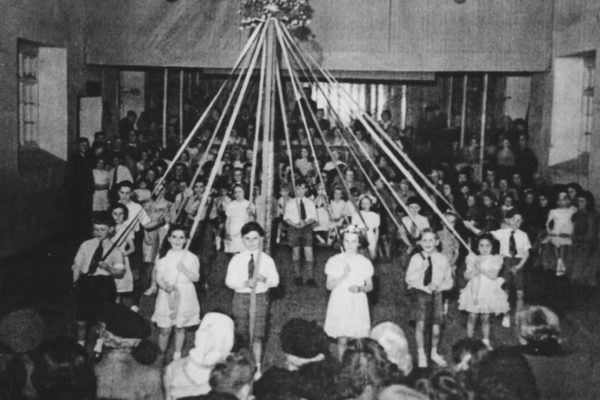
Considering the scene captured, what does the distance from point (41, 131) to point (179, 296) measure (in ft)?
20.5

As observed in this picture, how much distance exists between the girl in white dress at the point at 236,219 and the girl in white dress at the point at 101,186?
7.53ft

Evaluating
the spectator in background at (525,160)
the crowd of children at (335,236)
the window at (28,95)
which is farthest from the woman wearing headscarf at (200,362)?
the spectator in background at (525,160)

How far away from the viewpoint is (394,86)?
1462 cm

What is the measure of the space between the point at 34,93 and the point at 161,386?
8192 millimetres

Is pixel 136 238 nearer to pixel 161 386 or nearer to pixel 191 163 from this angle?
pixel 191 163

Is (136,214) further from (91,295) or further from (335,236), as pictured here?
(335,236)

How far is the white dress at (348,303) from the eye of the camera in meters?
6.10

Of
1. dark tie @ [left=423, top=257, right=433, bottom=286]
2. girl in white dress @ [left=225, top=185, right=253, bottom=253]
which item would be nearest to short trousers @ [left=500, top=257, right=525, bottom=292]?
dark tie @ [left=423, top=257, right=433, bottom=286]

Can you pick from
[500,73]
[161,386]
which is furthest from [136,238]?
[500,73]

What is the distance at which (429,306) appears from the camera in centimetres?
650

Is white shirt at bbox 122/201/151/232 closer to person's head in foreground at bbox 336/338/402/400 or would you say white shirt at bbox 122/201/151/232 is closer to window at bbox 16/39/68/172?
window at bbox 16/39/68/172

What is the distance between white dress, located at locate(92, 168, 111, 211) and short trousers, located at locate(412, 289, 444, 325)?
517cm

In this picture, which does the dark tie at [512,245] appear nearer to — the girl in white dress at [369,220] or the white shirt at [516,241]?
the white shirt at [516,241]

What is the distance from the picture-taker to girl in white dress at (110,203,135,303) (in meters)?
6.95
